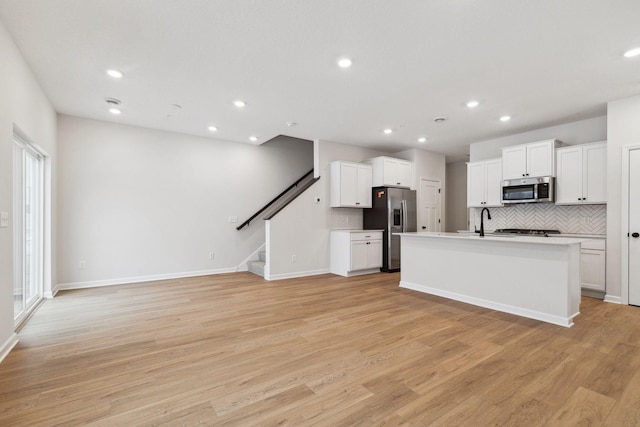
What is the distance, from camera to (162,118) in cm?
491

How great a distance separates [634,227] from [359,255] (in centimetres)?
397

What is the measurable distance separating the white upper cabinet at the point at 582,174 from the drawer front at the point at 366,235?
3.08m

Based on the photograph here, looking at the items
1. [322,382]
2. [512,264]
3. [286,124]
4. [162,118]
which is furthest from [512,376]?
[162,118]

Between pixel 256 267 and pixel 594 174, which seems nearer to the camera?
pixel 594 174

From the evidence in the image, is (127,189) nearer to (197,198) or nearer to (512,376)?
(197,198)

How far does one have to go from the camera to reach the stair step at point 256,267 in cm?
593

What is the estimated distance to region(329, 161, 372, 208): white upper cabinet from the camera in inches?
243

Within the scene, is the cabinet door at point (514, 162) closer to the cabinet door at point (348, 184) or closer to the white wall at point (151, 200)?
the cabinet door at point (348, 184)

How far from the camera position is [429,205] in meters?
7.18

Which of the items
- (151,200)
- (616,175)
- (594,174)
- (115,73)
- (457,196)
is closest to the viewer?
(115,73)

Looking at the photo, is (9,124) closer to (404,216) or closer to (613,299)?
(404,216)

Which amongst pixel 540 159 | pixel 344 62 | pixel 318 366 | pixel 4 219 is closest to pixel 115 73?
pixel 4 219

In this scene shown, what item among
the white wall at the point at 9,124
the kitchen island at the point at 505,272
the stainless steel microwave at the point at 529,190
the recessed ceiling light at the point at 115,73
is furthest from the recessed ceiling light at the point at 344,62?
the stainless steel microwave at the point at 529,190

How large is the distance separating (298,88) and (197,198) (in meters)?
3.32
